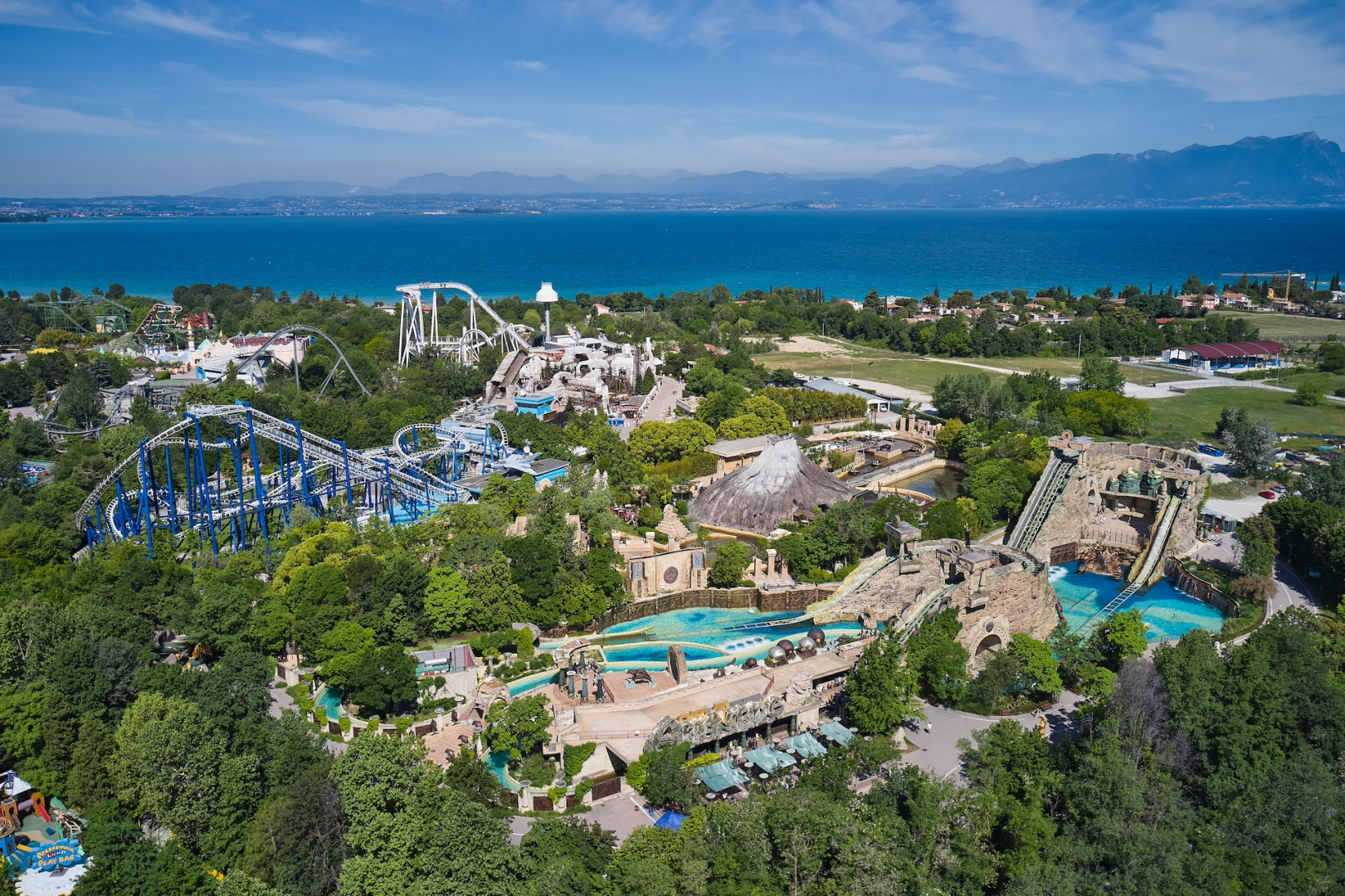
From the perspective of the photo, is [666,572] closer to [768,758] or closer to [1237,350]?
[768,758]

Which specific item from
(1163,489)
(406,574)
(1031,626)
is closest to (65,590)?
(406,574)

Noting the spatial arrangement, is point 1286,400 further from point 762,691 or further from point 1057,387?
point 762,691

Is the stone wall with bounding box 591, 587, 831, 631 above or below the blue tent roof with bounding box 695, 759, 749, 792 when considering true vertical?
below

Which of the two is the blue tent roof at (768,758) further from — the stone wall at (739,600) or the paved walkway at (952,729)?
the stone wall at (739,600)

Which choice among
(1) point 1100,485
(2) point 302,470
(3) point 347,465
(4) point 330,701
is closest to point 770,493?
(1) point 1100,485

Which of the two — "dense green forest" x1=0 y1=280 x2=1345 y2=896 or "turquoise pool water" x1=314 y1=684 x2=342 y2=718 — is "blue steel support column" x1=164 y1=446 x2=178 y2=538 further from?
"turquoise pool water" x1=314 y1=684 x2=342 y2=718

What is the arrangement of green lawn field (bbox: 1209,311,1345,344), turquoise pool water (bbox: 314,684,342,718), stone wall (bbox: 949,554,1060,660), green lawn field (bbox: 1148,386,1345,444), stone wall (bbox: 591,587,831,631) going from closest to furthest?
turquoise pool water (bbox: 314,684,342,718) < stone wall (bbox: 949,554,1060,660) < stone wall (bbox: 591,587,831,631) < green lawn field (bbox: 1148,386,1345,444) < green lawn field (bbox: 1209,311,1345,344)

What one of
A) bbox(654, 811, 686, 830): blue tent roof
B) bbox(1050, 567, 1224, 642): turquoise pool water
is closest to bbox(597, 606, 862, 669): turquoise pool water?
bbox(654, 811, 686, 830): blue tent roof
